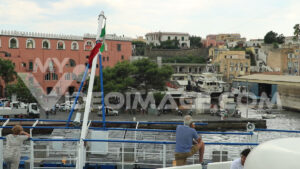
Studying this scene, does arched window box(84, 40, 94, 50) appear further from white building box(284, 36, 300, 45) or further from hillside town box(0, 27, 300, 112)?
white building box(284, 36, 300, 45)

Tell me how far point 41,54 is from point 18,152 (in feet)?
105

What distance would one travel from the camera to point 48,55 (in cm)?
3531

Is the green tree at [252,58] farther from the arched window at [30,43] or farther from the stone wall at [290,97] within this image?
the arched window at [30,43]

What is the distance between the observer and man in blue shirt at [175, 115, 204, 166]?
447cm

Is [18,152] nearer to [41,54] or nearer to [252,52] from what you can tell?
[41,54]

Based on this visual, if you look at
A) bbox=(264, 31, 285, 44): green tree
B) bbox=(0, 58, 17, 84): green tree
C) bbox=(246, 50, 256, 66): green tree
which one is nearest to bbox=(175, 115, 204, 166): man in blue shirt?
bbox=(0, 58, 17, 84): green tree

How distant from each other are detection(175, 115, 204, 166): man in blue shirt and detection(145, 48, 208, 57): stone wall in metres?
67.3

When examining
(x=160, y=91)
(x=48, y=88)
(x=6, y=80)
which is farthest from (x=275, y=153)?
(x=48, y=88)

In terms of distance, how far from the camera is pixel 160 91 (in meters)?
30.8

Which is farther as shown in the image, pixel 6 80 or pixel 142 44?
pixel 142 44

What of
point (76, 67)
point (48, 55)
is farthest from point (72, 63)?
point (48, 55)

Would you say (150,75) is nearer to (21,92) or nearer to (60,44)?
(21,92)

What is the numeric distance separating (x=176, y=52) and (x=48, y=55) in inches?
1720

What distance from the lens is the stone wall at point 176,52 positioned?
72.1 m
